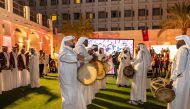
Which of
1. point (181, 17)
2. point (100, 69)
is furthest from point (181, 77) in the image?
point (181, 17)

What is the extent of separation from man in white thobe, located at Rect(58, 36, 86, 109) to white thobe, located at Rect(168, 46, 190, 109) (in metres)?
2.12

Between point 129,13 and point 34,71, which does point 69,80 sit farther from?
point 129,13

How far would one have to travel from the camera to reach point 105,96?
12242mm

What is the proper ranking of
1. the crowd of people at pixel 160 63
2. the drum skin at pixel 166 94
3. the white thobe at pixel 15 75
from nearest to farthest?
the drum skin at pixel 166 94 → the white thobe at pixel 15 75 → the crowd of people at pixel 160 63

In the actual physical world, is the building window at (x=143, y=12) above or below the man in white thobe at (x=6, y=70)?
above

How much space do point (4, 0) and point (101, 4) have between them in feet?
103

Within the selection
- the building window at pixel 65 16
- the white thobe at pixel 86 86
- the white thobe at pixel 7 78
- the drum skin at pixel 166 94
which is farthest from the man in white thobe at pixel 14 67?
the building window at pixel 65 16

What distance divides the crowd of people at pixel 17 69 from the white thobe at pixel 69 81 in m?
6.34

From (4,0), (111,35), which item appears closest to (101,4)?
(111,35)

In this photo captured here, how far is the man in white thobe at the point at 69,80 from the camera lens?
7273mm

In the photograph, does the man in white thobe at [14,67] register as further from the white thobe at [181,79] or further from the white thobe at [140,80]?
the white thobe at [181,79]

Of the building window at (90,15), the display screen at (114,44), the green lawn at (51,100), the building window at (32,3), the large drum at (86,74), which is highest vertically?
the building window at (32,3)

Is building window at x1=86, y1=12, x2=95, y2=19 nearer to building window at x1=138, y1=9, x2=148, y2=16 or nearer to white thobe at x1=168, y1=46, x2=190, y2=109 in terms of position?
building window at x1=138, y1=9, x2=148, y2=16

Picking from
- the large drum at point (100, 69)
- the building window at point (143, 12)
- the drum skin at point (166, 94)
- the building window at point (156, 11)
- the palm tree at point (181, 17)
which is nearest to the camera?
the drum skin at point (166, 94)
